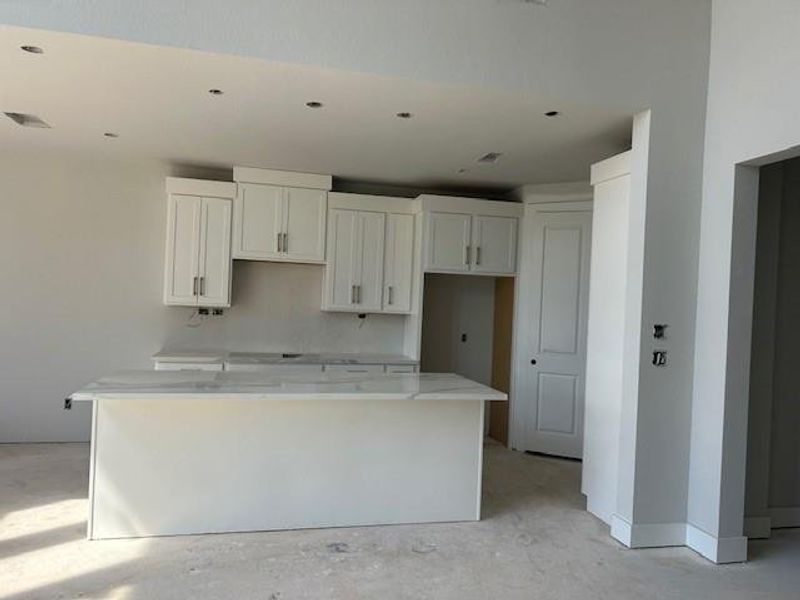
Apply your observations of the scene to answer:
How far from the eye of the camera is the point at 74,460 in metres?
4.50

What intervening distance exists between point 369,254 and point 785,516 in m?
3.67

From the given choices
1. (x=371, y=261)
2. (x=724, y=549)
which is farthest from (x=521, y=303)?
(x=724, y=549)

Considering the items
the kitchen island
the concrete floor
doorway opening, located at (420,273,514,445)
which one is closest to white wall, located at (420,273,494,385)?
doorway opening, located at (420,273,514,445)

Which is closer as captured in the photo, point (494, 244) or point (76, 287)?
point (76, 287)

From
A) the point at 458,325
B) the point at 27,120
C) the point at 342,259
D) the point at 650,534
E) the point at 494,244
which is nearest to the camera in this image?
the point at 650,534

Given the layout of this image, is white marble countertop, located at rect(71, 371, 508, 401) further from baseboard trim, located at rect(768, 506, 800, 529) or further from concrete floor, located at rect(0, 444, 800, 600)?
baseboard trim, located at rect(768, 506, 800, 529)

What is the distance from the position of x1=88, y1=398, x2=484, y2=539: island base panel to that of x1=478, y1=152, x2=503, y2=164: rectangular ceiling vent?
1.94 metres

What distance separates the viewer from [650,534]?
3.29 metres

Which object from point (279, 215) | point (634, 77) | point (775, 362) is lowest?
point (775, 362)

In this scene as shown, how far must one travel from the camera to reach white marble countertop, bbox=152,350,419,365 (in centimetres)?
473

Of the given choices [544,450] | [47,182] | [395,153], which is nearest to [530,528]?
[544,450]

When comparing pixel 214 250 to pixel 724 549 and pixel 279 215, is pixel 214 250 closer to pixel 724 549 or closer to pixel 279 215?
pixel 279 215

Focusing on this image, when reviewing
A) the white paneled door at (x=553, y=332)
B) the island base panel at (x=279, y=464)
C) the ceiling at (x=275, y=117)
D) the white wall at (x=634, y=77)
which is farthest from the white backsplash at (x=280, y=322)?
the white wall at (x=634, y=77)

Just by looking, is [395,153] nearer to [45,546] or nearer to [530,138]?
[530,138]
